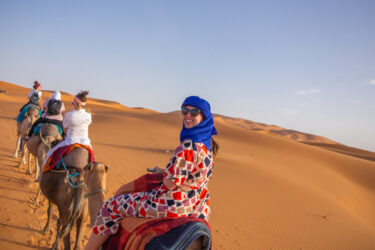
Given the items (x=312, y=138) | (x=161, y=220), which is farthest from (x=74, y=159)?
(x=312, y=138)

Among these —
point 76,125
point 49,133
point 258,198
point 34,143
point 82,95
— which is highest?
point 82,95

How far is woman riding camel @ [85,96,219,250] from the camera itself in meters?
2.29

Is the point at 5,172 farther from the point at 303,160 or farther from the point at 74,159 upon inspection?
the point at 303,160

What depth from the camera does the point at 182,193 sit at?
2.36 meters

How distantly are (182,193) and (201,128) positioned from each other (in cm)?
68

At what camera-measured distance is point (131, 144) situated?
1841 cm

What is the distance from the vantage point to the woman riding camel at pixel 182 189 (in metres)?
2.29

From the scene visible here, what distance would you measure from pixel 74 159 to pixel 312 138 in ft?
301

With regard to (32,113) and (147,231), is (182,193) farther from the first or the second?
(32,113)

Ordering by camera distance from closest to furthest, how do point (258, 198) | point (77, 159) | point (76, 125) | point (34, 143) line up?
1. point (77, 159)
2. point (76, 125)
3. point (34, 143)
4. point (258, 198)

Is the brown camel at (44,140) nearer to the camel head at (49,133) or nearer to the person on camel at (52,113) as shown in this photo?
the camel head at (49,133)

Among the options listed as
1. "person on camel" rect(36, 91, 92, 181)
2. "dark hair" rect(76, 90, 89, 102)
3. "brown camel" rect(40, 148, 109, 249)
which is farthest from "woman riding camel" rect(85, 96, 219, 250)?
"dark hair" rect(76, 90, 89, 102)

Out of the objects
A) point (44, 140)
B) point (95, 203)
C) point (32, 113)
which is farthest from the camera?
point (32, 113)

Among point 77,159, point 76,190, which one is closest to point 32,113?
point 77,159
